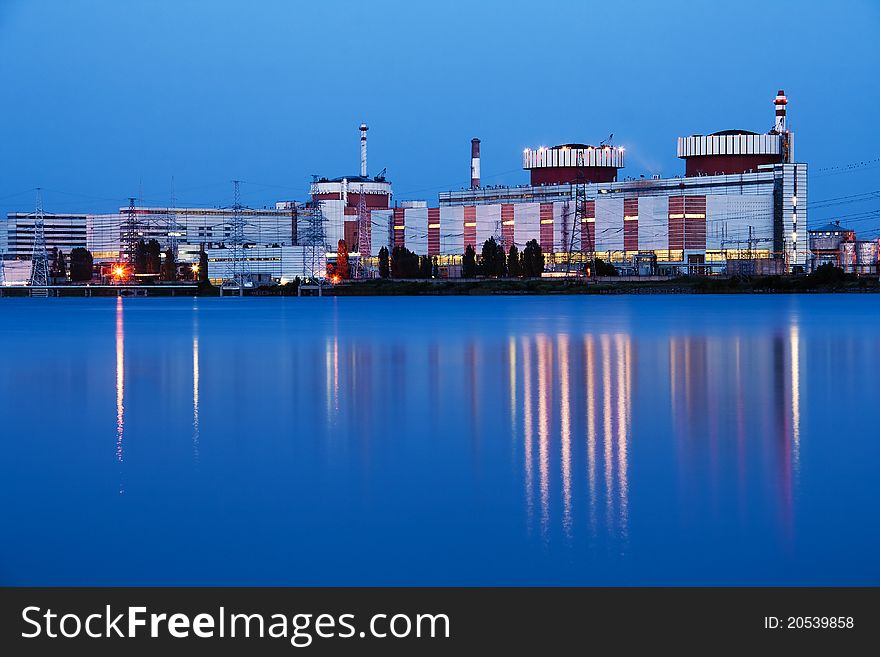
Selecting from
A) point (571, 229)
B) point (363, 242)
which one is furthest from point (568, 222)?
point (363, 242)

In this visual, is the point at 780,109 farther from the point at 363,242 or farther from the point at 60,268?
the point at 60,268

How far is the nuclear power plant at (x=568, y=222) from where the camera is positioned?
350 feet

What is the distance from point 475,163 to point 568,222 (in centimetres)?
2387

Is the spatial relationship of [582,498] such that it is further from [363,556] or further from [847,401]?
[847,401]

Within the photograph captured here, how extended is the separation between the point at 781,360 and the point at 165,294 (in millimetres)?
107289

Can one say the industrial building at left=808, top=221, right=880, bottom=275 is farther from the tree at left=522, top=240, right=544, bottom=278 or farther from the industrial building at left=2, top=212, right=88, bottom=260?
the industrial building at left=2, top=212, right=88, bottom=260

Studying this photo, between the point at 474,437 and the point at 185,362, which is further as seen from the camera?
the point at 185,362

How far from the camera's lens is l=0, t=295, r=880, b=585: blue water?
23.1ft

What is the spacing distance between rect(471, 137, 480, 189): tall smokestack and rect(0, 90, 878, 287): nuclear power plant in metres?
0.16

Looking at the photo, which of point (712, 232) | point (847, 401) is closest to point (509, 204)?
point (712, 232)

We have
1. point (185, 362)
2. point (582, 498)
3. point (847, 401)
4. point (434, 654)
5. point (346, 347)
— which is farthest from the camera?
point (346, 347)

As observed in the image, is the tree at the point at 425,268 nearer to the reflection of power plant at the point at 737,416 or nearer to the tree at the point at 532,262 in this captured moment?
the tree at the point at 532,262

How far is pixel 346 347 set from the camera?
28125 mm

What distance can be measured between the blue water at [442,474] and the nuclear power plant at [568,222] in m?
79.6
